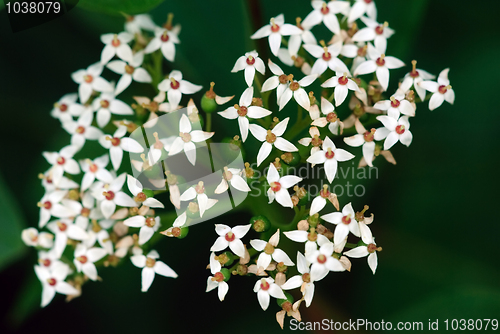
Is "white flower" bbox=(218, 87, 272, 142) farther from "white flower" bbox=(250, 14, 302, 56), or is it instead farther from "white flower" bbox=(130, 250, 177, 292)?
"white flower" bbox=(130, 250, 177, 292)

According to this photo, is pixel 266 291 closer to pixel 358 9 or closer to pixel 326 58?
pixel 326 58

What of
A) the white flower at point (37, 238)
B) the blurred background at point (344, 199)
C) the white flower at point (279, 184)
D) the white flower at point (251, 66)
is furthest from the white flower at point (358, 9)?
the white flower at point (37, 238)

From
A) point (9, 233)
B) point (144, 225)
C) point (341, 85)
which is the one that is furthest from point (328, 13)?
point (9, 233)

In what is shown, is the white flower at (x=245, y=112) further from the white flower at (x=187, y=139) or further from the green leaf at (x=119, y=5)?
the green leaf at (x=119, y=5)

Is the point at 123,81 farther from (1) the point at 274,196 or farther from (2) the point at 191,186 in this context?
(1) the point at 274,196

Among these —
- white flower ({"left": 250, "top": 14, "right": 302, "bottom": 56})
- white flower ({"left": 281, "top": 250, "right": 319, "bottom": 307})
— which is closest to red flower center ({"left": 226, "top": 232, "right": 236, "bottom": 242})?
white flower ({"left": 281, "top": 250, "right": 319, "bottom": 307})

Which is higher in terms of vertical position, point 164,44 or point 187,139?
point 164,44
